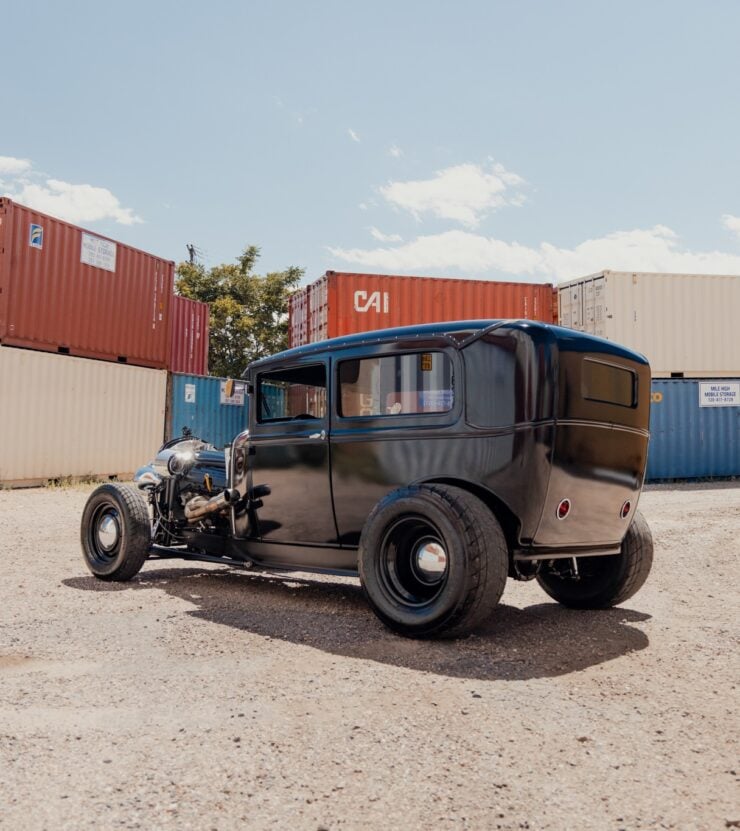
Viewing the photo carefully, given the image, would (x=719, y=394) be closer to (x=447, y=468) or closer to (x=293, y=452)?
(x=293, y=452)

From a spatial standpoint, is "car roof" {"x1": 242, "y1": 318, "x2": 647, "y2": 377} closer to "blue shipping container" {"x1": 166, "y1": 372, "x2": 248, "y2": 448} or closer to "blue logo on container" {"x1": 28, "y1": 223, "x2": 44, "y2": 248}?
"blue logo on container" {"x1": 28, "y1": 223, "x2": 44, "y2": 248}

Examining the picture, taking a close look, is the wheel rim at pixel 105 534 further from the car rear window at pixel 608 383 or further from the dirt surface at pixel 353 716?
the car rear window at pixel 608 383

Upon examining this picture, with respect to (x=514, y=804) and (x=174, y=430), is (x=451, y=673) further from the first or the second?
(x=174, y=430)

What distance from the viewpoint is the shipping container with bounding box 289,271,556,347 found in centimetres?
1811

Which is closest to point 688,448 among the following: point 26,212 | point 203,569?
point 203,569

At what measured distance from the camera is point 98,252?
17.7 m

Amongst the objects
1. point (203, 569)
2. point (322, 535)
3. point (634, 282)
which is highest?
point (634, 282)

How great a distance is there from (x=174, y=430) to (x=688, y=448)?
539 inches

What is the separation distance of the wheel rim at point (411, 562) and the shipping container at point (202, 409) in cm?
1547

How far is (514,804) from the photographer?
2316 millimetres

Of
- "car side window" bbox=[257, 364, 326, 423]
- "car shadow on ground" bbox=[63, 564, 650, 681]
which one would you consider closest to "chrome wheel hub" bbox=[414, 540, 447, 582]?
"car shadow on ground" bbox=[63, 564, 650, 681]

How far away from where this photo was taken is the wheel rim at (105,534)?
6113mm

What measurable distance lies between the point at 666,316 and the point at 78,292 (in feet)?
49.1

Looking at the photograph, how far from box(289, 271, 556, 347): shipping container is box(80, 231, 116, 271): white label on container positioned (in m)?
5.05
